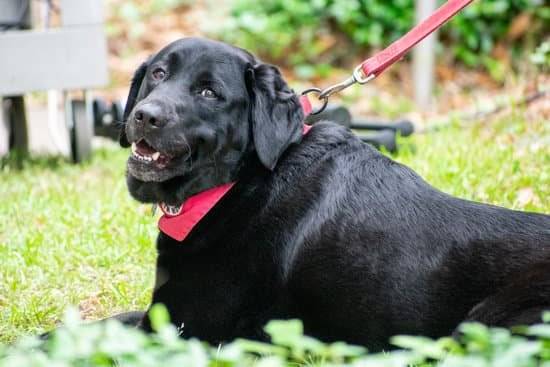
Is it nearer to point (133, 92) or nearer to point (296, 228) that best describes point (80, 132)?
point (133, 92)

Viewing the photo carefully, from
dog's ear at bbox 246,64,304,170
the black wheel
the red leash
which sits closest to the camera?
dog's ear at bbox 246,64,304,170

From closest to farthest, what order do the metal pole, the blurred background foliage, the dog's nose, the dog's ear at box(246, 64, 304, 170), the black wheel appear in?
the dog's nose → the dog's ear at box(246, 64, 304, 170) → the black wheel → the metal pole → the blurred background foliage

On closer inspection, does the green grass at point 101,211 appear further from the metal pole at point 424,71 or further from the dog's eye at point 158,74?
the metal pole at point 424,71

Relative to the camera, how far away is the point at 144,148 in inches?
125

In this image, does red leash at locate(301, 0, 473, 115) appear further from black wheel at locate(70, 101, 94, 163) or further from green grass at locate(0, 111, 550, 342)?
black wheel at locate(70, 101, 94, 163)

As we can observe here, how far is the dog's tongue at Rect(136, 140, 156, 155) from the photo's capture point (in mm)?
3168

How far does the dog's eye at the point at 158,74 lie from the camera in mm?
3234

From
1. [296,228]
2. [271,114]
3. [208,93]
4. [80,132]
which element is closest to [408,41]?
[271,114]

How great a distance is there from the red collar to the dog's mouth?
178 mm

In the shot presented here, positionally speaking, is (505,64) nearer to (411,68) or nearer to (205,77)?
(411,68)

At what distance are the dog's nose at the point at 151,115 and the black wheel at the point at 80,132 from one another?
3.21 m

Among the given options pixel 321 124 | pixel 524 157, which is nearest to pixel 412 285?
pixel 321 124

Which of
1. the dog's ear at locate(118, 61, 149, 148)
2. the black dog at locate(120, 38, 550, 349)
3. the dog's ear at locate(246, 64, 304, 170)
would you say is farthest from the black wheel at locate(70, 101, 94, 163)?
the dog's ear at locate(246, 64, 304, 170)

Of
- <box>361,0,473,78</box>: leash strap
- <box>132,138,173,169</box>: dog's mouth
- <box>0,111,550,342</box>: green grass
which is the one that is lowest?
<box>0,111,550,342</box>: green grass
